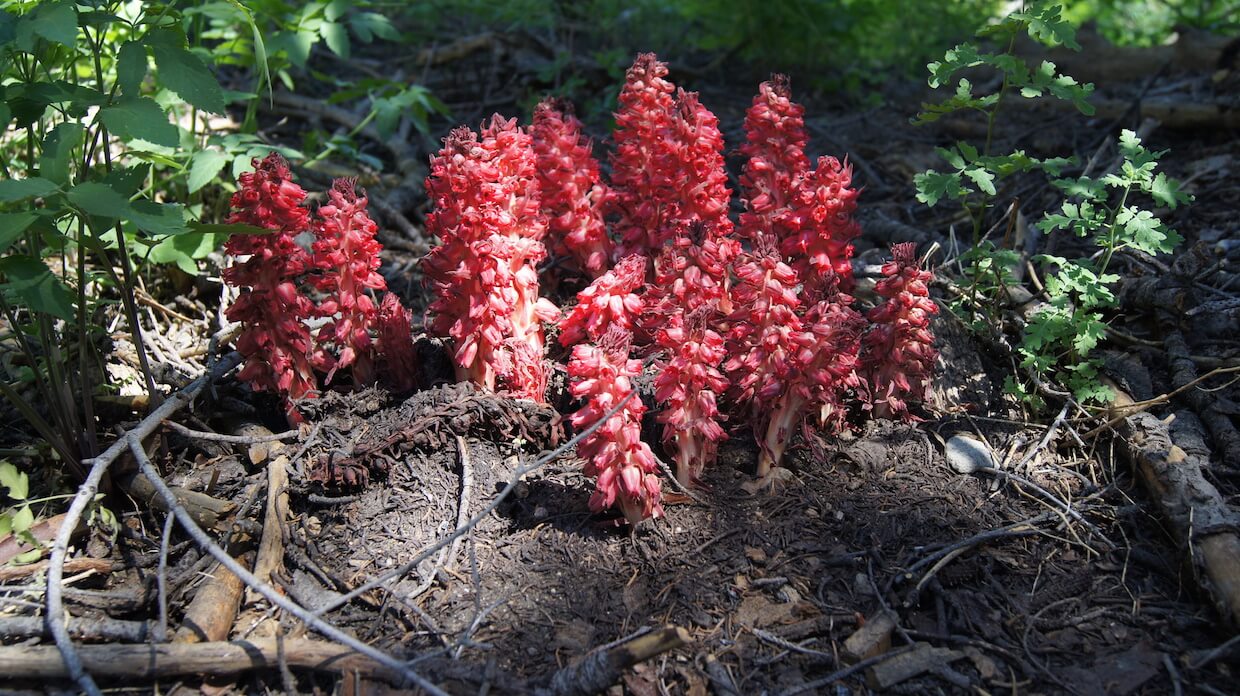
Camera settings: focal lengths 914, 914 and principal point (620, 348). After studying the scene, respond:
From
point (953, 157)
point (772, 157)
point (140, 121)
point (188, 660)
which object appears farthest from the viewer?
point (772, 157)

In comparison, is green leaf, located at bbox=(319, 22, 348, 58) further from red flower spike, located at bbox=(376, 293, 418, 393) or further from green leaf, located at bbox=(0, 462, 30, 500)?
green leaf, located at bbox=(0, 462, 30, 500)

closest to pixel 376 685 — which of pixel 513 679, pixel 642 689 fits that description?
pixel 513 679

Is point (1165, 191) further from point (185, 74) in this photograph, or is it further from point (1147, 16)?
point (1147, 16)

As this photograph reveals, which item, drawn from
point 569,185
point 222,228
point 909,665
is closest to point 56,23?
point 222,228

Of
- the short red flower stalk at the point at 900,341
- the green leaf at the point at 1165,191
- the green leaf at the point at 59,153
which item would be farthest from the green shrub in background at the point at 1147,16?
the green leaf at the point at 59,153

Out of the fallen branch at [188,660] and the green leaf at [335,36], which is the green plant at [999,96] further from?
the green leaf at [335,36]

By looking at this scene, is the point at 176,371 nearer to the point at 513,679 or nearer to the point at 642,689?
the point at 513,679

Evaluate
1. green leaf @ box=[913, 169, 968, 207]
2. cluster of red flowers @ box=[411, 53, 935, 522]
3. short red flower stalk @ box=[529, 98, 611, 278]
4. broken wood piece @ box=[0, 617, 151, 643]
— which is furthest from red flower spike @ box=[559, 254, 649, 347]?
broken wood piece @ box=[0, 617, 151, 643]
